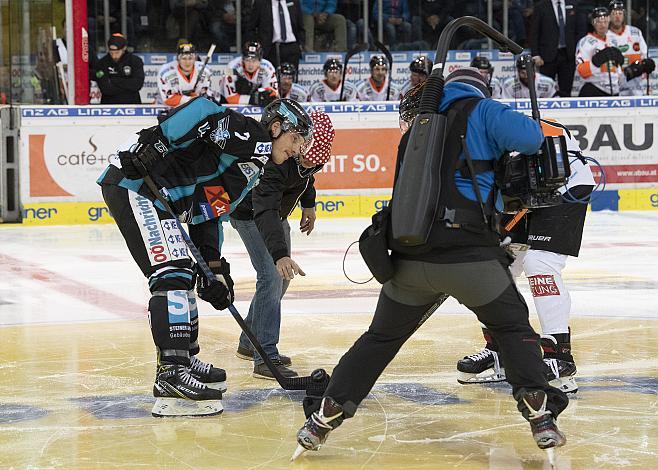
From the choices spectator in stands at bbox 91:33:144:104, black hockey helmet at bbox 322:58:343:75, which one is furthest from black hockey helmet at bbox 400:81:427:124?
black hockey helmet at bbox 322:58:343:75

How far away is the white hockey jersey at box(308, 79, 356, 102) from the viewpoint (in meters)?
14.3

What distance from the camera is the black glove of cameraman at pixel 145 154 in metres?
4.68

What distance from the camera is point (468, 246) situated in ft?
13.1

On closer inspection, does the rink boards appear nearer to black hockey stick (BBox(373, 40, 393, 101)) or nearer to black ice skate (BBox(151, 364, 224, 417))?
black hockey stick (BBox(373, 40, 393, 101))

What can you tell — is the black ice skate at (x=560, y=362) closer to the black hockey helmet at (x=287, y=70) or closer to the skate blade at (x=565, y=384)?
the skate blade at (x=565, y=384)

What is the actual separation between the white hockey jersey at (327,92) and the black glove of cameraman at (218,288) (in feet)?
30.5

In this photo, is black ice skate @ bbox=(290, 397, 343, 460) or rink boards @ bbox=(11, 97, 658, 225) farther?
rink boards @ bbox=(11, 97, 658, 225)

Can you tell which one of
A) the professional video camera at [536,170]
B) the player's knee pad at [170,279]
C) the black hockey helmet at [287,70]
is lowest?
the player's knee pad at [170,279]

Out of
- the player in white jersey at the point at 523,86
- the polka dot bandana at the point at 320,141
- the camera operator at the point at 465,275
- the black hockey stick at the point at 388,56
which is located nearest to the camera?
the camera operator at the point at 465,275

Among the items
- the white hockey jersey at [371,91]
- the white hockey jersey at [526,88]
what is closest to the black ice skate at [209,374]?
the white hockey jersey at [526,88]

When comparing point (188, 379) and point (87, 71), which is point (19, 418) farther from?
point (87, 71)

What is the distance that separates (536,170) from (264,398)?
172cm

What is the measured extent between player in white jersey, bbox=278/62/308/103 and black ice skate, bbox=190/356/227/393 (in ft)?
28.1

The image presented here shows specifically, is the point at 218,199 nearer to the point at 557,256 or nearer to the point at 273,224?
the point at 273,224
